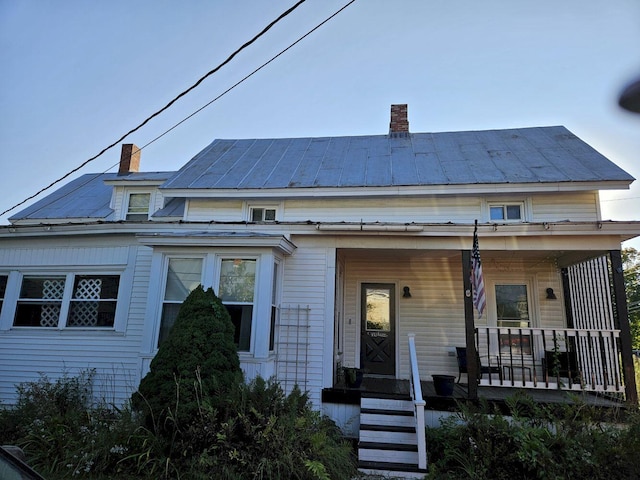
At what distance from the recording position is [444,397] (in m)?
6.97

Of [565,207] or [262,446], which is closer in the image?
[262,446]

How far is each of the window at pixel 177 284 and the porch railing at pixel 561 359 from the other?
5.22 m

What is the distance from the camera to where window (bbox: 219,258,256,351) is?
732 centimetres

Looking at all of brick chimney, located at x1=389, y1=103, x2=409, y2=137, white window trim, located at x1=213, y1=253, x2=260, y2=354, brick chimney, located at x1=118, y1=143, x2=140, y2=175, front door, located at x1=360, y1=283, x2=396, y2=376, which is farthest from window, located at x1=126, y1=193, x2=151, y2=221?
brick chimney, located at x1=389, y1=103, x2=409, y2=137

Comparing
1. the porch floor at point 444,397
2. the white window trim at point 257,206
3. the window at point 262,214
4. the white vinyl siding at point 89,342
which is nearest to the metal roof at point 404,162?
the white window trim at point 257,206

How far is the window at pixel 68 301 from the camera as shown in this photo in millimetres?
8522

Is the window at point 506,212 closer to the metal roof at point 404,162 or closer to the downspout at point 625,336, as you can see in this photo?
the metal roof at point 404,162

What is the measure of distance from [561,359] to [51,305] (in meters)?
10.6

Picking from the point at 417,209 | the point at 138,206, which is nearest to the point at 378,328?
the point at 417,209

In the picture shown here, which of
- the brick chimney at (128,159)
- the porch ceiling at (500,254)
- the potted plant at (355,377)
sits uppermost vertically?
the brick chimney at (128,159)

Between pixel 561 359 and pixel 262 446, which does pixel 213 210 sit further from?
pixel 561 359

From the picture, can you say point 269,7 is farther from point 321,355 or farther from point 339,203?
point 321,355

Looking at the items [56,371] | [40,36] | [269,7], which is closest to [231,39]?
[269,7]

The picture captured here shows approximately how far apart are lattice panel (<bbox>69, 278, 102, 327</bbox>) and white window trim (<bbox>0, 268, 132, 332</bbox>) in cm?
11
